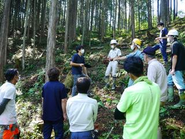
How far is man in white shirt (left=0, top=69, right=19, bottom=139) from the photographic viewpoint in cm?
358

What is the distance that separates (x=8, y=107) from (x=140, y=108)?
102 inches

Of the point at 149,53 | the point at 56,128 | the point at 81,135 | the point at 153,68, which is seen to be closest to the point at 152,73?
the point at 153,68

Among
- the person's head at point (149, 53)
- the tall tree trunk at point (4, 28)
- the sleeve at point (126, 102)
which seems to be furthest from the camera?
the tall tree trunk at point (4, 28)

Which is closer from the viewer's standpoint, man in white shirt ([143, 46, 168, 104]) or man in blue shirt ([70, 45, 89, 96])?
man in white shirt ([143, 46, 168, 104])

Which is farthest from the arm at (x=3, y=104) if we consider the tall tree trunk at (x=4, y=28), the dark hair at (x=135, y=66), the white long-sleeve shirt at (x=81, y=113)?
the tall tree trunk at (x=4, y=28)

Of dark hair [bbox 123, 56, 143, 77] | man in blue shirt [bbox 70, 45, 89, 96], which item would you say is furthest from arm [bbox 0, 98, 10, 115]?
man in blue shirt [bbox 70, 45, 89, 96]

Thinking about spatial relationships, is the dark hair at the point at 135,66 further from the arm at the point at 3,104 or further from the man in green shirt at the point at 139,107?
the arm at the point at 3,104

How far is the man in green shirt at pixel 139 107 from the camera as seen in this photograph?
2293 mm

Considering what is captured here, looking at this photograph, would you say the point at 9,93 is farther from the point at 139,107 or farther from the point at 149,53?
the point at 149,53

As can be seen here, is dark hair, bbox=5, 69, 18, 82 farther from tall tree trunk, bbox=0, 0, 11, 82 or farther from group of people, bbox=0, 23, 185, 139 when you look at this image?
tall tree trunk, bbox=0, 0, 11, 82

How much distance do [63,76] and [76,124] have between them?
7.64 meters

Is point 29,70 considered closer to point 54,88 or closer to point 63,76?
point 63,76

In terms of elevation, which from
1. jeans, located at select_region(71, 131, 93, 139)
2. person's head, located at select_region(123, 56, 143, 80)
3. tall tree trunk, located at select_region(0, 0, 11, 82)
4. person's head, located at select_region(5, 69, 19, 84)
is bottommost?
jeans, located at select_region(71, 131, 93, 139)

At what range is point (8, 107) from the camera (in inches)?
146
